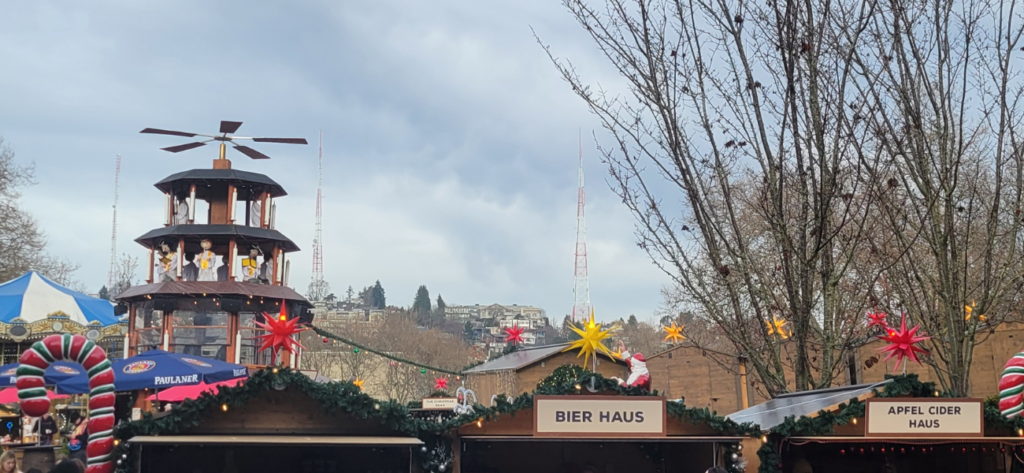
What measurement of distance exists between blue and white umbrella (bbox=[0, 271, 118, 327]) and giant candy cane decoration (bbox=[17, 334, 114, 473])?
1761 cm

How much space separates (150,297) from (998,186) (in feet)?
64.0

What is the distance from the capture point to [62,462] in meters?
8.30

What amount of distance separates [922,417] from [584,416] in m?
4.64

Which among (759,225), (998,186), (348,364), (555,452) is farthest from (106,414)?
(348,364)

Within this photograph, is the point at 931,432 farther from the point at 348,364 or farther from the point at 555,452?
the point at 348,364

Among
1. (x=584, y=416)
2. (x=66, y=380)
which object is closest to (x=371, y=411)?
(x=584, y=416)

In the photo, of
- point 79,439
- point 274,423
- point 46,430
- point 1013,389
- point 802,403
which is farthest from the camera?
point 46,430

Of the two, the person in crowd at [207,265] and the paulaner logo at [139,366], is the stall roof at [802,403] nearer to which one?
the paulaner logo at [139,366]

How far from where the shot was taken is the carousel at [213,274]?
23.3 meters

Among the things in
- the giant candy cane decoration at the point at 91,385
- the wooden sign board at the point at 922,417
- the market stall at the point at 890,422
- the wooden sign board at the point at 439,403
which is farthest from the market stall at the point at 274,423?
the wooden sign board at the point at 439,403

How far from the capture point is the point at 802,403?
13383 mm

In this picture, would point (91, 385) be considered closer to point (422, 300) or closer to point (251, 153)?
point (251, 153)

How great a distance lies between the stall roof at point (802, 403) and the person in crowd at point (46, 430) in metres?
14.7

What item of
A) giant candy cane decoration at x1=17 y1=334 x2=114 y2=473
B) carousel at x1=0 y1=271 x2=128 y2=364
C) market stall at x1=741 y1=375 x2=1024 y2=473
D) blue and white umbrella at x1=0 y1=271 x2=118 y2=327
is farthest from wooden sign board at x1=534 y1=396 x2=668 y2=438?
blue and white umbrella at x1=0 y1=271 x2=118 y2=327
